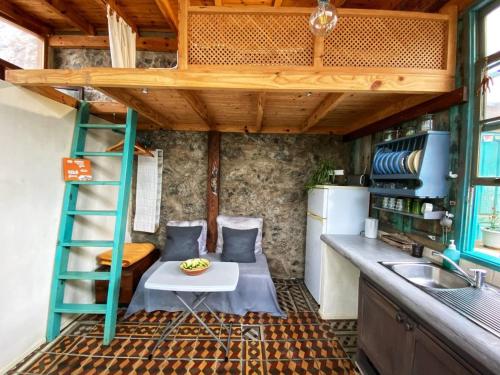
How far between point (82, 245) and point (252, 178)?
2294 millimetres

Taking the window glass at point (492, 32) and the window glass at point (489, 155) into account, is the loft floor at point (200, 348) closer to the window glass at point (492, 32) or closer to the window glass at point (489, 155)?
the window glass at point (489, 155)

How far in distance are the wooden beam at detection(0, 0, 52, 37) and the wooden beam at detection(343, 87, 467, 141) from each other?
4.37 metres

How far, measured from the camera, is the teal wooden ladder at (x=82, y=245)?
7.73 feet

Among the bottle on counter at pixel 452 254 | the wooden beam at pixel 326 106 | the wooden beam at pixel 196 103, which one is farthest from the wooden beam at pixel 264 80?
the bottle on counter at pixel 452 254

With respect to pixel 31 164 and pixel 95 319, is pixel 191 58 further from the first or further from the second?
pixel 95 319

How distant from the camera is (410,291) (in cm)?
141

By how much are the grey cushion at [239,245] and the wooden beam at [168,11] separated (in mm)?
2687

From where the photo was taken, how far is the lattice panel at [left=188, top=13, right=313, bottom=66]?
1902 mm

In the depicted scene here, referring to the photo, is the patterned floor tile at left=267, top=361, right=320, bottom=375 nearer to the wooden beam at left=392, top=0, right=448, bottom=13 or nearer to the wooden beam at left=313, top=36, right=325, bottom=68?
the wooden beam at left=313, top=36, right=325, bottom=68

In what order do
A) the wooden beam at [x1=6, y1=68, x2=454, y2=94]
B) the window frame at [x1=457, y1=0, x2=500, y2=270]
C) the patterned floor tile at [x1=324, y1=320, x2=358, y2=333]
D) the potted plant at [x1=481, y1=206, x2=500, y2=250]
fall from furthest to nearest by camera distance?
the patterned floor tile at [x1=324, y1=320, x2=358, y2=333]
the wooden beam at [x1=6, y1=68, x2=454, y2=94]
the window frame at [x1=457, y1=0, x2=500, y2=270]
the potted plant at [x1=481, y1=206, x2=500, y2=250]

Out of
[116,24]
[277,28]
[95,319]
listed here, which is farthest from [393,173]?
[95,319]

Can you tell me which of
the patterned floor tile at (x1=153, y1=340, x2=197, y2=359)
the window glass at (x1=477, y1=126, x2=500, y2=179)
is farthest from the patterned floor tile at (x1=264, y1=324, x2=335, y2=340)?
the window glass at (x1=477, y1=126, x2=500, y2=179)

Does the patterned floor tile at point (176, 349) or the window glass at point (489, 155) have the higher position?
the window glass at point (489, 155)

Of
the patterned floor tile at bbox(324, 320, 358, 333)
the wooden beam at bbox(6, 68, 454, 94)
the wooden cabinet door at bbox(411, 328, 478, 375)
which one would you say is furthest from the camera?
the patterned floor tile at bbox(324, 320, 358, 333)
